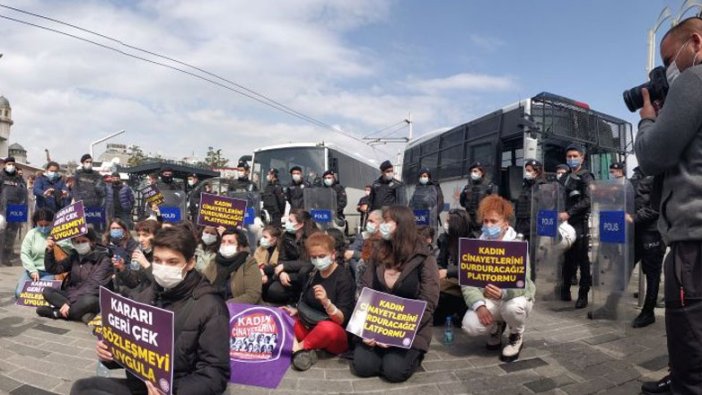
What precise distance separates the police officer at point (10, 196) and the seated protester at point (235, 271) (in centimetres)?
599

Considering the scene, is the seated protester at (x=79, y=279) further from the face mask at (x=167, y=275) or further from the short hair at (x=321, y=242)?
the face mask at (x=167, y=275)

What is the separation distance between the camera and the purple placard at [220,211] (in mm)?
6336

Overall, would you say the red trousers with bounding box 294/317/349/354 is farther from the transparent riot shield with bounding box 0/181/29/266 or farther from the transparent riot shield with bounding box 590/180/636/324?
the transparent riot shield with bounding box 0/181/29/266

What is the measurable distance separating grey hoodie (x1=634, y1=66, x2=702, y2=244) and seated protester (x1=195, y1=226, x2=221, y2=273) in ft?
15.6

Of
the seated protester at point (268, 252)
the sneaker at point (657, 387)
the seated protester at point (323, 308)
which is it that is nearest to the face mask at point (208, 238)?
the seated protester at point (268, 252)

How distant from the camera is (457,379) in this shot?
3.64 meters

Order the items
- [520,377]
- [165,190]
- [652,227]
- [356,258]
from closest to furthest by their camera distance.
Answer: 1. [520,377]
2. [652,227]
3. [356,258]
4. [165,190]

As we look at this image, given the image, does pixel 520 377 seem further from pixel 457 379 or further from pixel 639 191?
pixel 639 191

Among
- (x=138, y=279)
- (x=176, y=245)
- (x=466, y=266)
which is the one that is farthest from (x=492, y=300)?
(x=138, y=279)

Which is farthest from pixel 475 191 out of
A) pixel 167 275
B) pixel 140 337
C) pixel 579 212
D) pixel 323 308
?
pixel 140 337

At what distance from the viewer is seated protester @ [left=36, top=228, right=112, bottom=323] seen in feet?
16.6

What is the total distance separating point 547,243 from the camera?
6.48m

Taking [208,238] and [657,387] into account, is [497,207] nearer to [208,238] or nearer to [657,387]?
[657,387]

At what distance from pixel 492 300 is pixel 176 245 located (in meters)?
2.76
